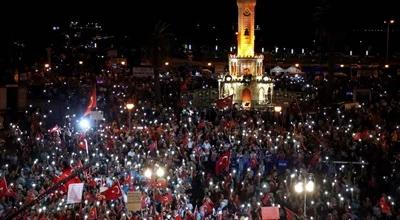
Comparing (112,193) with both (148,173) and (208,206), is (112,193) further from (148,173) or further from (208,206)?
(148,173)

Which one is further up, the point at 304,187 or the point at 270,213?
the point at 304,187

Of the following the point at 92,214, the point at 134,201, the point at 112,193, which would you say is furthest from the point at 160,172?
the point at 92,214

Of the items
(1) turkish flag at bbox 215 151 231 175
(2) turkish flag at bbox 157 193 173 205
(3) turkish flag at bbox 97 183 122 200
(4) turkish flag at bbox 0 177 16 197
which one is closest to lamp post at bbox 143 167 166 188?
(2) turkish flag at bbox 157 193 173 205

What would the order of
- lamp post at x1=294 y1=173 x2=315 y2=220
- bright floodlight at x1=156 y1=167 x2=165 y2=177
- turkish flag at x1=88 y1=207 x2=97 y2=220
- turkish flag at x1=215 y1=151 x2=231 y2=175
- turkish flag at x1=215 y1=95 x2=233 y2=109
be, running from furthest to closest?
1. turkish flag at x1=215 y1=95 x2=233 y2=109
2. turkish flag at x1=215 y1=151 x2=231 y2=175
3. bright floodlight at x1=156 y1=167 x2=165 y2=177
4. lamp post at x1=294 y1=173 x2=315 y2=220
5. turkish flag at x1=88 y1=207 x2=97 y2=220

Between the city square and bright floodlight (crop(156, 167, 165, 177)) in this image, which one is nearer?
the city square

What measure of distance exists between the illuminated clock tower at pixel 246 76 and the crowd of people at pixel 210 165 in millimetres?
19504

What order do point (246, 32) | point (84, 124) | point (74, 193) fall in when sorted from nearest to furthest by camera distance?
1. point (74, 193)
2. point (84, 124)
3. point (246, 32)

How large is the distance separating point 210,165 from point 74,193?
25.0 ft

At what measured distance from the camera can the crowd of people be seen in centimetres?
1806

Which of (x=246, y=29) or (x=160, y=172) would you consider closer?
(x=160, y=172)

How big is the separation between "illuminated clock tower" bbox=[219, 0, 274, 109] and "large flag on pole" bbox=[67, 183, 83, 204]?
31.3 metres

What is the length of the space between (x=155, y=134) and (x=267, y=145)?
5.02 m

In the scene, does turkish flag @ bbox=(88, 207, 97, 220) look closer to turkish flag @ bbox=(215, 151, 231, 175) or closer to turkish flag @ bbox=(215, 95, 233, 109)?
turkish flag @ bbox=(215, 151, 231, 175)

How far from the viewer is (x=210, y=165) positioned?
938 inches
